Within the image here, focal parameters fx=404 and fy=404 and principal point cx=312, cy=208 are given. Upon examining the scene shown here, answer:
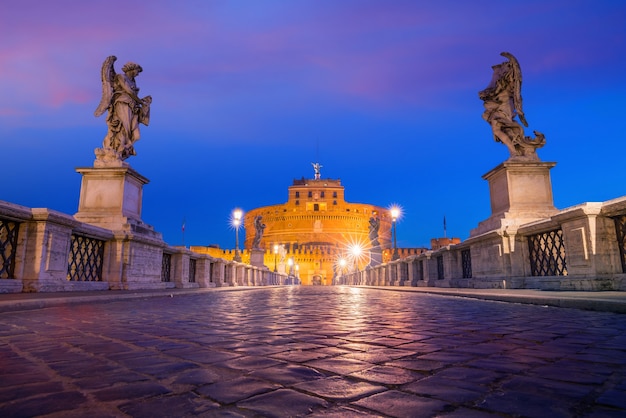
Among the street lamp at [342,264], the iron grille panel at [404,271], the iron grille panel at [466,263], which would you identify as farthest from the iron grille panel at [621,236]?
the street lamp at [342,264]

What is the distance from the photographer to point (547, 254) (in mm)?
9609

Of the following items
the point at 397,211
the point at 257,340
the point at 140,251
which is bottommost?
the point at 257,340

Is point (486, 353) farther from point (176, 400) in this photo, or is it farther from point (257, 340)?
point (176, 400)

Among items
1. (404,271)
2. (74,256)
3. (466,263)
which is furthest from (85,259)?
(404,271)

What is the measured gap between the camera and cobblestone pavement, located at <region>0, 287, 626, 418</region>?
1.64 meters

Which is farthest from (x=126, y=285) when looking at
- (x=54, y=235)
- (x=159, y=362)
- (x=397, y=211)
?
(x=397, y=211)

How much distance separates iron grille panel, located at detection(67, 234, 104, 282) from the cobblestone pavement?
5.77m

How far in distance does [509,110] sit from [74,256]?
1260 centimetres

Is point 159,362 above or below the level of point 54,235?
below

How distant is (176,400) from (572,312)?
5466 millimetres

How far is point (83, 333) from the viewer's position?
3.68 m

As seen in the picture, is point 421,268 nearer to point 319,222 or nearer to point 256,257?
point 256,257

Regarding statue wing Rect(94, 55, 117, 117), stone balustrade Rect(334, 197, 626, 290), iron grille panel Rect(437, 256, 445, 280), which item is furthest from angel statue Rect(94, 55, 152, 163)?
iron grille panel Rect(437, 256, 445, 280)

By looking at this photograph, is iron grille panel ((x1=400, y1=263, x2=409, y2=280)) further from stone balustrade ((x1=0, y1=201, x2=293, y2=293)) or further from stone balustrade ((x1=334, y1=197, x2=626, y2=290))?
stone balustrade ((x1=0, y1=201, x2=293, y2=293))
